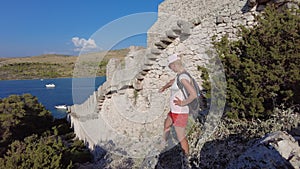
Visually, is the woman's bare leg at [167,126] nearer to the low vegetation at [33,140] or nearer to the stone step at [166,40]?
the stone step at [166,40]

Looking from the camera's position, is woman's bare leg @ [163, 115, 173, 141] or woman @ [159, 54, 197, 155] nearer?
woman @ [159, 54, 197, 155]

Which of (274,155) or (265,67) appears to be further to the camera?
(265,67)

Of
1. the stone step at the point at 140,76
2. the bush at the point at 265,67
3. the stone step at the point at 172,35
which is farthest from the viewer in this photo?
the stone step at the point at 140,76

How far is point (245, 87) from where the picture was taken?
3307 millimetres

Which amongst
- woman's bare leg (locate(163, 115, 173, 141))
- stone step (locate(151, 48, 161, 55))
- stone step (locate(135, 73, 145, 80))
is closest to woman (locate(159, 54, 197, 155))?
woman's bare leg (locate(163, 115, 173, 141))

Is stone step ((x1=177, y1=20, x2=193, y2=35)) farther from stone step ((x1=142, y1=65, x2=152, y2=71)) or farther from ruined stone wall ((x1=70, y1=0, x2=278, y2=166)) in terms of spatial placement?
stone step ((x1=142, y1=65, x2=152, y2=71))

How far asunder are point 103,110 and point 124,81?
148 centimetres

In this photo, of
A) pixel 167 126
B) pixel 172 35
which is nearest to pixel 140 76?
pixel 172 35

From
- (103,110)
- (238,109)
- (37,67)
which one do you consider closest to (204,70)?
(238,109)

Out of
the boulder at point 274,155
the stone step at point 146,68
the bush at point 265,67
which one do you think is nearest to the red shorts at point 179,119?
the boulder at point 274,155

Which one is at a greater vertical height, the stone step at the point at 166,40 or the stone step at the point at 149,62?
the stone step at the point at 166,40

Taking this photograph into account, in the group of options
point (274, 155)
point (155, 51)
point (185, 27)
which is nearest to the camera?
point (274, 155)

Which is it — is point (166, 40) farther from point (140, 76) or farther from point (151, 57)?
point (140, 76)

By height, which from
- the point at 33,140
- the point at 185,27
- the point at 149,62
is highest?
the point at 185,27
